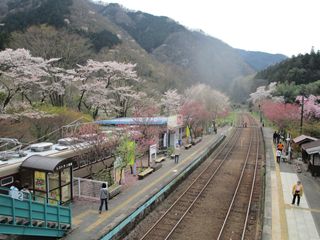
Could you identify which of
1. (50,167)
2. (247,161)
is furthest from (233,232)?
(247,161)

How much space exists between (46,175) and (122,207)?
3.86 metres

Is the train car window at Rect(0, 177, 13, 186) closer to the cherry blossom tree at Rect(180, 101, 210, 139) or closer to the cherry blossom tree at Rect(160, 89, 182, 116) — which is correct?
the cherry blossom tree at Rect(180, 101, 210, 139)

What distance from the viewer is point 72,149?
1625cm

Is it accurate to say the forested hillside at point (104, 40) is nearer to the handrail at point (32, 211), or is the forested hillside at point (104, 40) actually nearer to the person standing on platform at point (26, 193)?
the person standing on platform at point (26, 193)

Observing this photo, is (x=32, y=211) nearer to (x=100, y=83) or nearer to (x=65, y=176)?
(x=65, y=176)

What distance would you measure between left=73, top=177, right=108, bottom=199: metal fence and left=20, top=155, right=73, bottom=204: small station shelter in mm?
1279

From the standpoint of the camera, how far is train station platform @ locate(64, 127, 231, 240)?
469 inches

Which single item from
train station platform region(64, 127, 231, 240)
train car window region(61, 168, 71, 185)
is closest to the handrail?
train station platform region(64, 127, 231, 240)

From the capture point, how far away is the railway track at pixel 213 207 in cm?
1338

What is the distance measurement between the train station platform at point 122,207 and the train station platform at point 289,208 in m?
5.64

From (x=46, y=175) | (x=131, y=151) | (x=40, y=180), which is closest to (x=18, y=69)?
(x=131, y=151)

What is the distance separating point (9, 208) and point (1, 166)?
3.55 m

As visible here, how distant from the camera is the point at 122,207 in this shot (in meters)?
14.6

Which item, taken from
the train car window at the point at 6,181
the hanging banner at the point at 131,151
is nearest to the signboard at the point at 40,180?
the train car window at the point at 6,181
